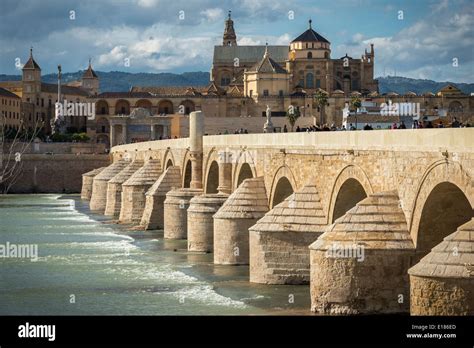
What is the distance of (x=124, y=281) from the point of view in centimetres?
3319

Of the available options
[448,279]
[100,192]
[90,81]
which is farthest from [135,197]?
[90,81]

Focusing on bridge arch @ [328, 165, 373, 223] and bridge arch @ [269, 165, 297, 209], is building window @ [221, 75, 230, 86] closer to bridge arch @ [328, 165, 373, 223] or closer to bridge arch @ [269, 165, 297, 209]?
bridge arch @ [269, 165, 297, 209]

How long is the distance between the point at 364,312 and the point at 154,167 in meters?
38.9

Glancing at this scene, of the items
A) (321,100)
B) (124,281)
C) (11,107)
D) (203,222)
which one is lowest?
(124,281)

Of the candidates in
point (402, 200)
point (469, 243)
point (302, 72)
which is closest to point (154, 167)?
point (402, 200)

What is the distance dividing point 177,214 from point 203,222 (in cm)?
635

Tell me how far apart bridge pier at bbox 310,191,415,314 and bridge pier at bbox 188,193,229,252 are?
1618 cm

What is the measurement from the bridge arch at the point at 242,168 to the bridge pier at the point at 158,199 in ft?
32.4

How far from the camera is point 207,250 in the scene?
4028 cm

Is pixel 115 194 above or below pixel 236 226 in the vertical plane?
above

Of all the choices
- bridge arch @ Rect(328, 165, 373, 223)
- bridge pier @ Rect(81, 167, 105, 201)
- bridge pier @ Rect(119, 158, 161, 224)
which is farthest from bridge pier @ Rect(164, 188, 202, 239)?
bridge pier @ Rect(81, 167, 105, 201)

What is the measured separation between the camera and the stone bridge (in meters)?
20.4

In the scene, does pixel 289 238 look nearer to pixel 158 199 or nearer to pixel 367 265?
pixel 367 265
